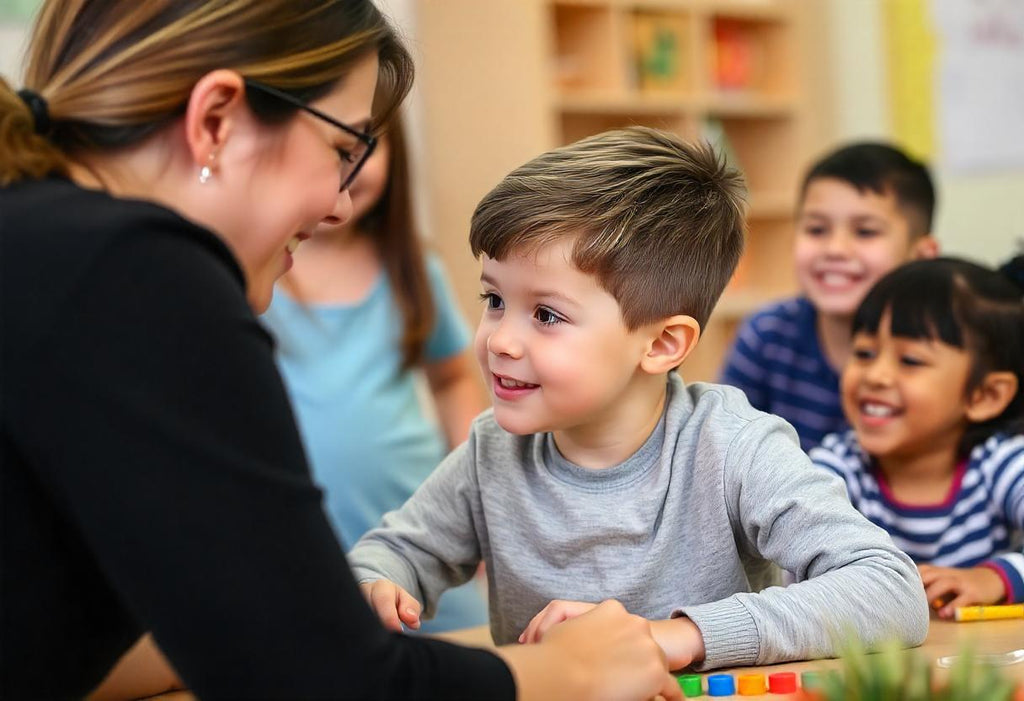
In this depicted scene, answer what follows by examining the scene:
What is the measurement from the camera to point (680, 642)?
3.30 ft

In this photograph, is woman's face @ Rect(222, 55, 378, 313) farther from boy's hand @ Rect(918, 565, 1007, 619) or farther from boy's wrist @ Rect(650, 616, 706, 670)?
boy's hand @ Rect(918, 565, 1007, 619)

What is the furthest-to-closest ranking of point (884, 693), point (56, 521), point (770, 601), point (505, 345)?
point (505, 345) → point (770, 601) → point (56, 521) → point (884, 693)

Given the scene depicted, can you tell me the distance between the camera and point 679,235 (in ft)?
4.10

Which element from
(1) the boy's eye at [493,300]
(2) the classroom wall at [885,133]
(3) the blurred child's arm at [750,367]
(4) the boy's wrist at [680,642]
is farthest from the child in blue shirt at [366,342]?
(2) the classroom wall at [885,133]

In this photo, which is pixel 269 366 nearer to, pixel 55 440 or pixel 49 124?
pixel 55 440

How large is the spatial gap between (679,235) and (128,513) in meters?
0.71

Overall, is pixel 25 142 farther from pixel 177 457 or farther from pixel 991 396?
pixel 991 396

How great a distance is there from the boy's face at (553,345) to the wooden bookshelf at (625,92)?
2092 mm

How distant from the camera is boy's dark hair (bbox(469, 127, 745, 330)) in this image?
3.93ft

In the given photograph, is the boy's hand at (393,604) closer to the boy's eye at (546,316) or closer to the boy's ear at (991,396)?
the boy's eye at (546,316)

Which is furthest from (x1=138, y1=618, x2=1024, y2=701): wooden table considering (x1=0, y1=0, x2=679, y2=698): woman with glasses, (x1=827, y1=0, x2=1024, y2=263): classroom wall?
(x1=827, y1=0, x2=1024, y2=263): classroom wall

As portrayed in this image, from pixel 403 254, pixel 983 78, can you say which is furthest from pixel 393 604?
pixel 983 78

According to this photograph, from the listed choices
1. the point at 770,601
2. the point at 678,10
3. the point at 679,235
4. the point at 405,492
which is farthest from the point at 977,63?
the point at 770,601

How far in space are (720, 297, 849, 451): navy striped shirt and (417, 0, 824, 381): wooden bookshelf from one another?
92 cm
